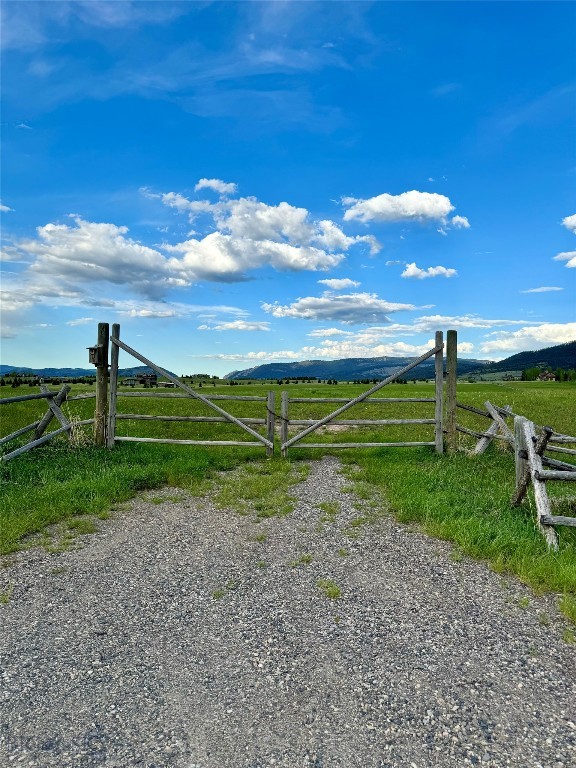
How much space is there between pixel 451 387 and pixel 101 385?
10.9 m

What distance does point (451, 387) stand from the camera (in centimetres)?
1516

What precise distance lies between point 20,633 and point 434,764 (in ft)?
14.8

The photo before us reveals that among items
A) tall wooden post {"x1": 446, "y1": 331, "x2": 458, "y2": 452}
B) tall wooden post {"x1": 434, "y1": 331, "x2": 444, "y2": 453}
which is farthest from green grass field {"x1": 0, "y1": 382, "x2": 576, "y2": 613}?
tall wooden post {"x1": 446, "y1": 331, "x2": 458, "y2": 452}

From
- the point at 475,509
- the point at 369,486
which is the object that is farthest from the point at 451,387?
the point at 475,509

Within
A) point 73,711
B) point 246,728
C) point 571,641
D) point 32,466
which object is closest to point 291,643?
point 246,728

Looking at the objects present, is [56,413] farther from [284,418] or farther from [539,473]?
[539,473]

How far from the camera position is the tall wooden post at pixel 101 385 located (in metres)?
15.4

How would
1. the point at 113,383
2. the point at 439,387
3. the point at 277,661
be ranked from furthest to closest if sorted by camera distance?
the point at 113,383, the point at 439,387, the point at 277,661

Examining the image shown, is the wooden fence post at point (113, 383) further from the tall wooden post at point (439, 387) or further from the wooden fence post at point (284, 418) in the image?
the tall wooden post at point (439, 387)

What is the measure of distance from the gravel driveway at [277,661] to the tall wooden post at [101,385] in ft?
25.4

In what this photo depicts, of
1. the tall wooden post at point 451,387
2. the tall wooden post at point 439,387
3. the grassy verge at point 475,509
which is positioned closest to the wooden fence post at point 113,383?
the grassy verge at point 475,509

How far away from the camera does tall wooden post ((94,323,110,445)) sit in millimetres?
15359

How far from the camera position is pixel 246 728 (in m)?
4.08

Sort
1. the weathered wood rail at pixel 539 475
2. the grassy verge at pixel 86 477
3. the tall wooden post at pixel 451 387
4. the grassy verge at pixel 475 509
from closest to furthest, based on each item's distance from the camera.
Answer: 1. the grassy verge at pixel 475 509
2. the weathered wood rail at pixel 539 475
3. the grassy verge at pixel 86 477
4. the tall wooden post at pixel 451 387
